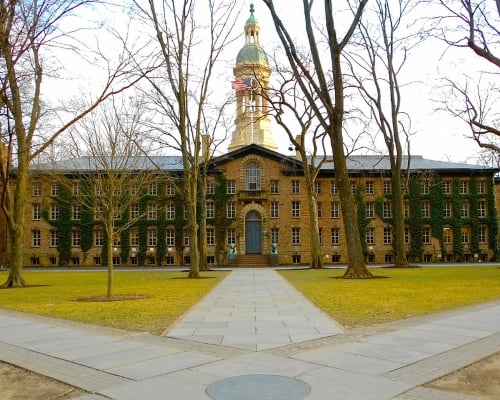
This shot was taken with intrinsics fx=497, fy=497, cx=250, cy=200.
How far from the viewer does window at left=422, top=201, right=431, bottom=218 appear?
4979cm

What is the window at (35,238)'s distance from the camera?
48.6m

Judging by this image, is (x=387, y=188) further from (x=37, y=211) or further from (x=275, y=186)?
(x=37, y=211)

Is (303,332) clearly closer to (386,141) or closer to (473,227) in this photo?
(386,141)

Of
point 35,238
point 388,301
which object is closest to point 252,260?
point 35,238

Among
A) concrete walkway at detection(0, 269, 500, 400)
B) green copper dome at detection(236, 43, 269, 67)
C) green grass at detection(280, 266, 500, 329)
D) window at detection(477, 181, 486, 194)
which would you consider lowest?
green grass at detection(280, 266, 500, 329)

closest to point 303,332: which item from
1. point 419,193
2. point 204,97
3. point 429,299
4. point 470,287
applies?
point 429,299

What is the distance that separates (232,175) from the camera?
48969mm

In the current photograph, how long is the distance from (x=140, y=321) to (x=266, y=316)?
8.92ft

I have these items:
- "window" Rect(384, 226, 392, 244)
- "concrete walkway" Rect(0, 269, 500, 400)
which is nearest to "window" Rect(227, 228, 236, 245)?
"window" Rect(384, 226, 392, 244)

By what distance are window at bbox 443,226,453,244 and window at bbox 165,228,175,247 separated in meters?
26.8

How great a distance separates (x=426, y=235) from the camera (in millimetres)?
49469

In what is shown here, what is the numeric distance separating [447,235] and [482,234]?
355cm

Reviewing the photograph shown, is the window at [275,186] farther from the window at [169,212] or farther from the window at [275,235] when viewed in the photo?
the window at [169,212]

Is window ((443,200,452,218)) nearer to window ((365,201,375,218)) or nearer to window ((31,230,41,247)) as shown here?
window ((365,201,375,218))
